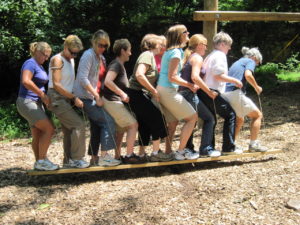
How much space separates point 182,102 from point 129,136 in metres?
0.82

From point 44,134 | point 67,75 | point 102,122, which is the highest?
point 67,75

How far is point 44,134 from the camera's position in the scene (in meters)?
5.16

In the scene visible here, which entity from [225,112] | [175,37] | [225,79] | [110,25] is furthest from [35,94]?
[110,25]

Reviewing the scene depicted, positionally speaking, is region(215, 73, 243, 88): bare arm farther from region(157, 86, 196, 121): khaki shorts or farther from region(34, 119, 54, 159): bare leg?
region(34, 119, 54, 159): bare leg

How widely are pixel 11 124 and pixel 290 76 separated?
9.29m

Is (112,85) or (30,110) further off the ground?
(112,85)

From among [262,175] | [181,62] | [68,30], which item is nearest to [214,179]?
[262,175]

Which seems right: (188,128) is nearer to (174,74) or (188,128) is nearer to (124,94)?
(174,74)

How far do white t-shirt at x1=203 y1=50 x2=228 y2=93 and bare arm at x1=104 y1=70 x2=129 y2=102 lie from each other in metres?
1.22

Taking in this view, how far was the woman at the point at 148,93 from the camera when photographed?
4.95m

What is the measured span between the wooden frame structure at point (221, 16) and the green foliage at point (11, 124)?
515cm

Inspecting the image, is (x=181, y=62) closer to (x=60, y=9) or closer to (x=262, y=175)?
(x=262, y=175)

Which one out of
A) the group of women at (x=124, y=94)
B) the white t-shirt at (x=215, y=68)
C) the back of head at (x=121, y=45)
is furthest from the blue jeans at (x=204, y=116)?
the back of head at (x=121, y=45)

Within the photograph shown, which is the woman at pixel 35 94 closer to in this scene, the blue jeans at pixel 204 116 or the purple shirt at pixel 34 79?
the purple shirt at pixel 34 79
